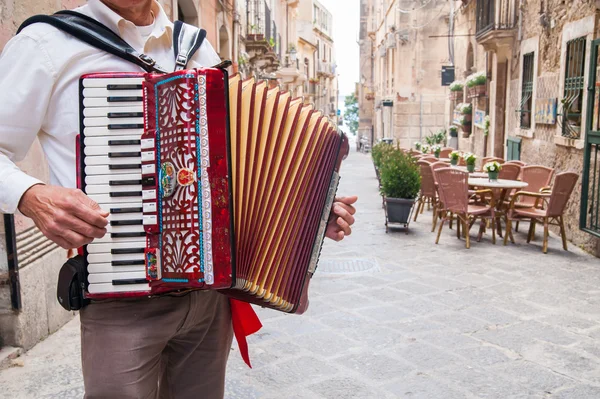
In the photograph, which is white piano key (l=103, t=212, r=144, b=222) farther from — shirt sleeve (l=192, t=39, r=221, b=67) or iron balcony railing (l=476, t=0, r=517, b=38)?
iron balcony railing (l=476, t=0, r=517, b=38)

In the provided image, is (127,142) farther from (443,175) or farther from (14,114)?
(443,175)

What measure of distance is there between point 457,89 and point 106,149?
54.8ft

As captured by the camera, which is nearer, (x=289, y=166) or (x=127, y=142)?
(x=127, y=142)

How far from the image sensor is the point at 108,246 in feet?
4.98

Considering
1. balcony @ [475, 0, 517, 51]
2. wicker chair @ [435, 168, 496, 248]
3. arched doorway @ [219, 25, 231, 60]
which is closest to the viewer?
wicker chair @ [435, 168, 496, 248]

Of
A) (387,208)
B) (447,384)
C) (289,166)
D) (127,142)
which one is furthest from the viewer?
(387,208)

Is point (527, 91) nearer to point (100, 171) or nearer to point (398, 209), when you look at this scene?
point (398, 209)

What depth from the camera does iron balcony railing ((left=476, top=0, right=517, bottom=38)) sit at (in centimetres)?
1080

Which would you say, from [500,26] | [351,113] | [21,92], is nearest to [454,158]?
[500,26]

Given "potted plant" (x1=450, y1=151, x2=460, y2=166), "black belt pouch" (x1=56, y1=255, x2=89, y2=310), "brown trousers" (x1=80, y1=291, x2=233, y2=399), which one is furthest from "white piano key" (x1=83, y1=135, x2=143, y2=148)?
"potted plant" (x1=450, y1=151, x2=460, y2=166)

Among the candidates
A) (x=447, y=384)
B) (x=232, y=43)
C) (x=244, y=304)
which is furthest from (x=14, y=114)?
(x=232, y=43)

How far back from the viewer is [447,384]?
3.45 metres

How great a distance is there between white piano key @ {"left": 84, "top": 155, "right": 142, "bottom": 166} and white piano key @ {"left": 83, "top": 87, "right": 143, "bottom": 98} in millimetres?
153

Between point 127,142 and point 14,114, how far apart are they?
30 centimetres
